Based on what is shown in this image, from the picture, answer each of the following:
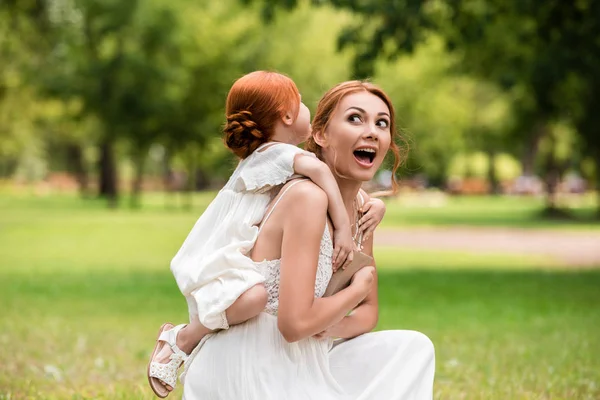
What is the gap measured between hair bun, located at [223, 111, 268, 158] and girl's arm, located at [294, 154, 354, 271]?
21cm

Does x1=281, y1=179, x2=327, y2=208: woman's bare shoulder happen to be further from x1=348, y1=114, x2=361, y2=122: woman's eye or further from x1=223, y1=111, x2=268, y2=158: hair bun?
x1=348, y1=114, x2=361, y2=122: woman's eye

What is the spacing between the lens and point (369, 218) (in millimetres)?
4191

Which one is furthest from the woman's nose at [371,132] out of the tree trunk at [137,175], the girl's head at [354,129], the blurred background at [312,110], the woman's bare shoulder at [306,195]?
the tree trunk at [137,175]

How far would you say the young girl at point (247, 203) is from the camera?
12.0ft

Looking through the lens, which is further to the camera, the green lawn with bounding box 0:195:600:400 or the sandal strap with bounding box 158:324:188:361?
the green lawn with bounding box 0:195:600:400

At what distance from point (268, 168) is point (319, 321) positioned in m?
0.59

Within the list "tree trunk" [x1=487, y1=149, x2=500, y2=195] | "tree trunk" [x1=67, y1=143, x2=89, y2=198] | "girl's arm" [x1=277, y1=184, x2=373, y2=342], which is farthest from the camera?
"tree trunk" [x1=487, y1=149, x2=500, y2=195]

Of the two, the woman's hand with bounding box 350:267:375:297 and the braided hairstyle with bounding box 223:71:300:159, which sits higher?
the braided hairstyle with bounding box 223:71:300:159

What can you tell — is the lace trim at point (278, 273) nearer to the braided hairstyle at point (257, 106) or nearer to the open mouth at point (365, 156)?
the open mouth at point (365, 156)

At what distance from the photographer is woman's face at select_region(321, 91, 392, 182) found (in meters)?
3.91

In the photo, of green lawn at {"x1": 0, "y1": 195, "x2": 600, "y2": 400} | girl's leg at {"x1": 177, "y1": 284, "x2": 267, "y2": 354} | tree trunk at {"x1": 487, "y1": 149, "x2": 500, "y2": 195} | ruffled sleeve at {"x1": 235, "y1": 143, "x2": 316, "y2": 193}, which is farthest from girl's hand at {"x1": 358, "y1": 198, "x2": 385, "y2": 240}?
tree trunk at {"x1": 487, "y1": 149, "x2": 500, "y2": 195}

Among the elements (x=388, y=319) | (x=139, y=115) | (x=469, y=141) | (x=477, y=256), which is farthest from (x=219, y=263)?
(x=469, y=141)

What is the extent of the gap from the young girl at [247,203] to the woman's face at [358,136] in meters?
0.13

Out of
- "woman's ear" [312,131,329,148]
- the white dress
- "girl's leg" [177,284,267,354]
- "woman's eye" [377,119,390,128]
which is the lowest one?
the white dress
